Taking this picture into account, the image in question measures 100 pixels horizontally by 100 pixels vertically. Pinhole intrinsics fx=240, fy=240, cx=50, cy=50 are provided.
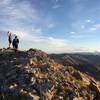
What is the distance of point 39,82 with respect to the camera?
24328mm

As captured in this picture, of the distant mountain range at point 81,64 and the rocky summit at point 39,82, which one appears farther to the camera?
the distant mountain range at point 81,64

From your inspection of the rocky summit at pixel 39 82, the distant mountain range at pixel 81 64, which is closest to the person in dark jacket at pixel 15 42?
the rocky summit at pixel 39 82

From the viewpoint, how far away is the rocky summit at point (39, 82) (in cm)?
2320

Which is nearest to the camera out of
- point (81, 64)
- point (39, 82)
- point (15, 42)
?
point (39, 82)

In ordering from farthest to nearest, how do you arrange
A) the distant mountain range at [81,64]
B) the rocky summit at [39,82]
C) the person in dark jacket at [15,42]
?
the distant mountain range at [81,64] < the person in dark jacket at [15,42] < the rocky summit at [39,82]

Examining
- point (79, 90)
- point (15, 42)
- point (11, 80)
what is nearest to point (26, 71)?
point (11, 80)

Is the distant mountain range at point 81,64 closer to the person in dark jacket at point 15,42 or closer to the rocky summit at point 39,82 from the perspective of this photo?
the person in dark jacket at point 15,42

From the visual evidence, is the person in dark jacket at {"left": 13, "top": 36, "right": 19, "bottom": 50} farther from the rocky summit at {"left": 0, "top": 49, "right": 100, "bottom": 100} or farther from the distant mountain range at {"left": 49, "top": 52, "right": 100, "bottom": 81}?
the distant mountain range at {"left": 49, "top": 52, "right": 100, "bottom": 81}

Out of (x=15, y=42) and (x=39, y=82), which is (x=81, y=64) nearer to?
(x=15, y=42)

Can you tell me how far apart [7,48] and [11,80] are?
447 inches

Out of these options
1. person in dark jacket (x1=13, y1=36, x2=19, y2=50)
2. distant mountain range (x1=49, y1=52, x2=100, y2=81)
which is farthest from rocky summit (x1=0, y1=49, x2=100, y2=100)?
distant mountain range (x1=49, y1=52, x2=100, y2=81)

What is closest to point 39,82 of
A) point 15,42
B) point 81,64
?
point 15,42

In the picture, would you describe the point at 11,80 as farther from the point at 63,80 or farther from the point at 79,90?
the point at 79,90

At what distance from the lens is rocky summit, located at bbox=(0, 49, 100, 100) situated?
2320 centimetres
